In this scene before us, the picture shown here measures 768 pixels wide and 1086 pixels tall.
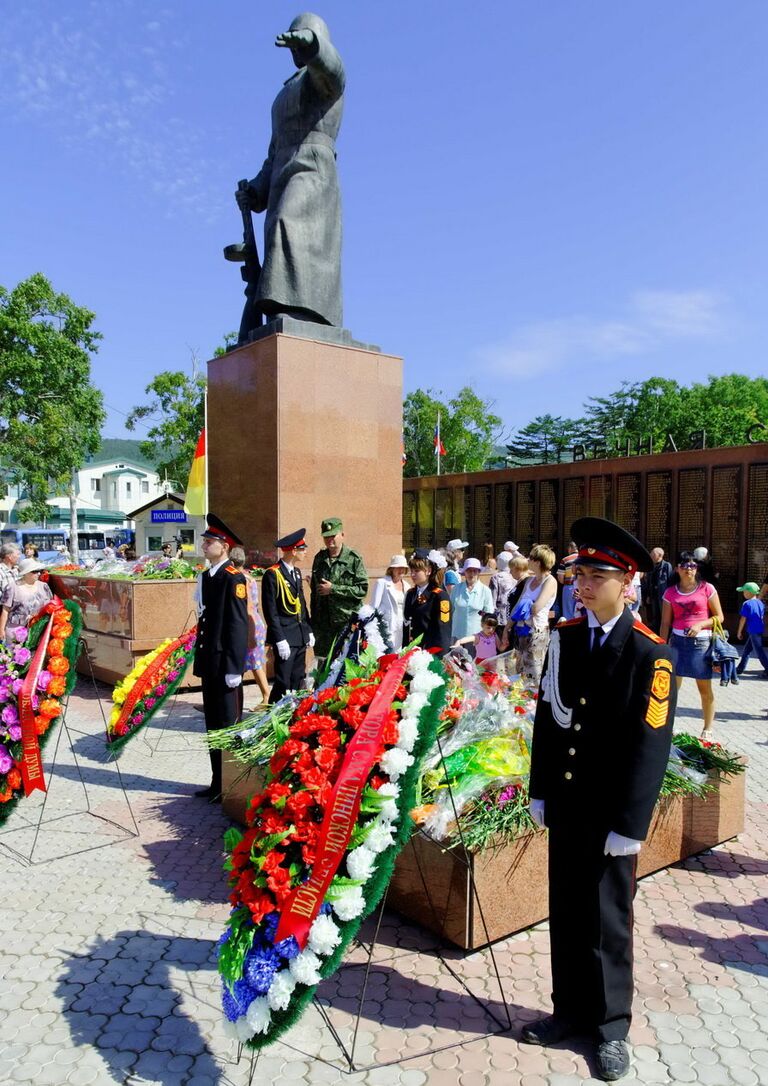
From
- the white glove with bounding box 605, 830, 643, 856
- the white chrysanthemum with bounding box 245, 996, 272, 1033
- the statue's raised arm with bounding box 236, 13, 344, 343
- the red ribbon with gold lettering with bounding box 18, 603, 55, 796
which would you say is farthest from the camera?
the statue's raised arm with bounding box 236, 13, 344, 343

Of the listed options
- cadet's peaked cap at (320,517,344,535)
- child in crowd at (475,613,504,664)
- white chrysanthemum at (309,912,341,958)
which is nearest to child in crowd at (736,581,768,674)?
child in crowd at (475,613,504,664)

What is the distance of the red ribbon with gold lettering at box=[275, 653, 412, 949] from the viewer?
247 centimetres

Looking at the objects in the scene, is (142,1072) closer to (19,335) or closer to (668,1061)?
(668,1061)

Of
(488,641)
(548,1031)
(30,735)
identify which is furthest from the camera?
(488,641)

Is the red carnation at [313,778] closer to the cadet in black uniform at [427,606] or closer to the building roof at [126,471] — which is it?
the cadet in black uniform at [427,606]

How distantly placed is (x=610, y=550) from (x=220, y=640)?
336 cm

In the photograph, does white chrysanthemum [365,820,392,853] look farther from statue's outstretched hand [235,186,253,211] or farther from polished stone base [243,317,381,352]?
statue's outstretched hand [235,186,253,211]

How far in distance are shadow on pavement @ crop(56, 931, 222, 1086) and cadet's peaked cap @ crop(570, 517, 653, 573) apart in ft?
7.39

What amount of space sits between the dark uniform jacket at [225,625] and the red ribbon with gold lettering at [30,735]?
1.12 metres

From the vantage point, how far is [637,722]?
266cm

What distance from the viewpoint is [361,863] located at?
2537 millimetres

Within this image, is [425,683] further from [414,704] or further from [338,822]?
[338,822]

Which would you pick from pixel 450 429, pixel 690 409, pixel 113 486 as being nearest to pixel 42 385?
pixel 450 429

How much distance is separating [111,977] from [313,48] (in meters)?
10.0
